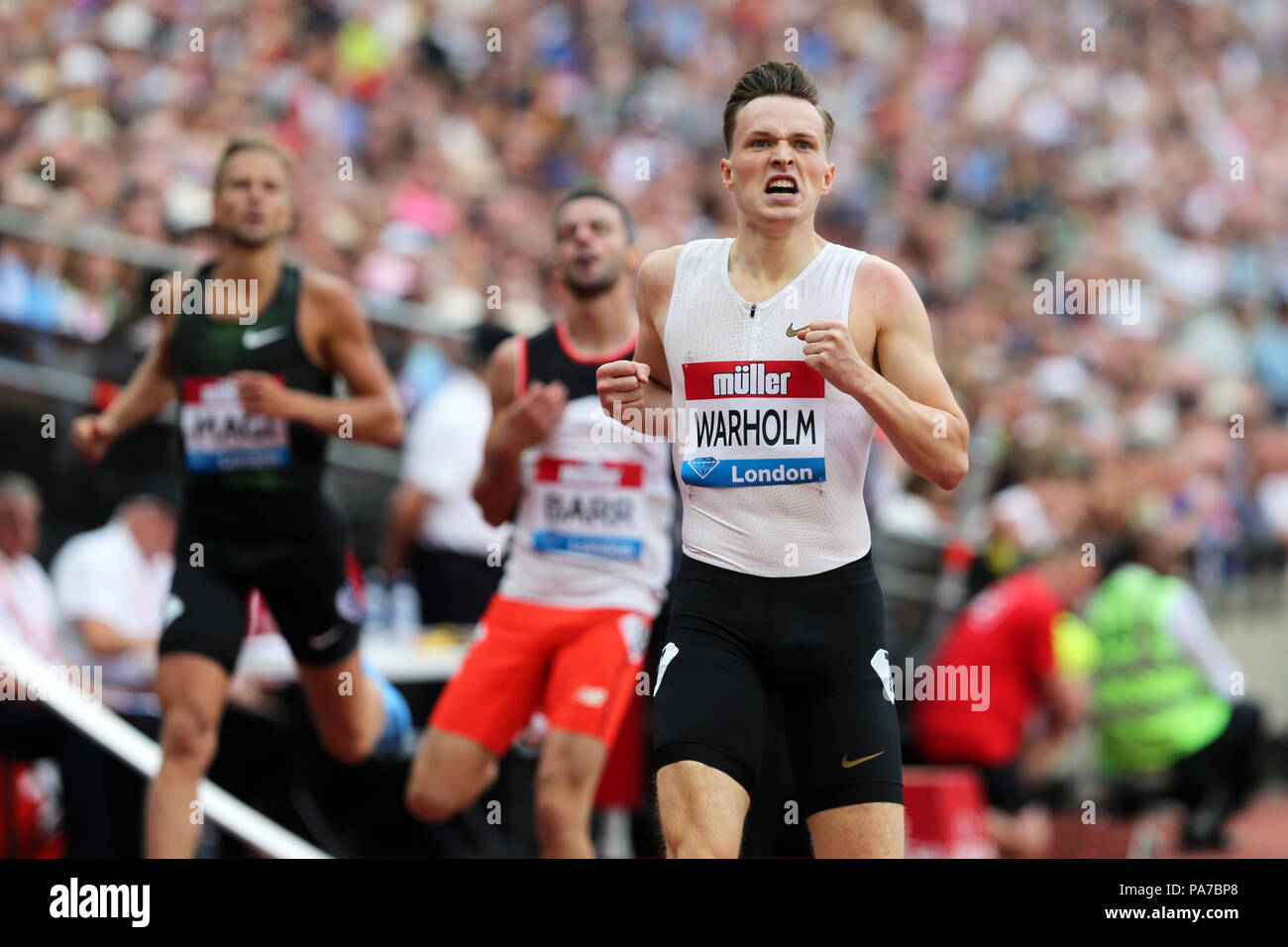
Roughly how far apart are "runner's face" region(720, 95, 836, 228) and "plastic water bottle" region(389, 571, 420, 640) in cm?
617

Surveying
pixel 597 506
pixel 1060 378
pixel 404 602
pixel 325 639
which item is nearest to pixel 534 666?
pixel 597 506

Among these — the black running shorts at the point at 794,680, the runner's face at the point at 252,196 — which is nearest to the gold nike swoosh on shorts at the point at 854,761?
the black running shorts at the point at 794,680

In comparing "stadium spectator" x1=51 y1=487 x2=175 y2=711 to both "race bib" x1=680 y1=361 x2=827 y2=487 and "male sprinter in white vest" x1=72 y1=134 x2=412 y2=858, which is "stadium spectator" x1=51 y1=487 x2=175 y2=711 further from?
"race bib" x1=680 y1=361 x2=827 y2=487

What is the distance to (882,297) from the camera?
5.13 metres

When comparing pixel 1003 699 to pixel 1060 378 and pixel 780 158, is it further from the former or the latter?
pixel 780 158

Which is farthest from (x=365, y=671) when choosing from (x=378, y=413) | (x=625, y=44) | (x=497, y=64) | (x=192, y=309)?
(x=625, y=44)

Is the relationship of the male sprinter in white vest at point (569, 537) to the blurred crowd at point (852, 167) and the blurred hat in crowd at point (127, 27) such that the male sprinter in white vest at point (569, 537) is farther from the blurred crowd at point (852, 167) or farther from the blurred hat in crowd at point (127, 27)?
the blurred hat in crowd at point (127, 27)

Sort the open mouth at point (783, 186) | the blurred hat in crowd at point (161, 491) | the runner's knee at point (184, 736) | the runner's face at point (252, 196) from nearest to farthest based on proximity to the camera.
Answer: the open mouth at point (783, 186), the runner's knee at point (184, 736), the runner's face at point (252, 196), the blurred hat in crowd at point (161, 491)

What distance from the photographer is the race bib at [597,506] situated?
7.25m

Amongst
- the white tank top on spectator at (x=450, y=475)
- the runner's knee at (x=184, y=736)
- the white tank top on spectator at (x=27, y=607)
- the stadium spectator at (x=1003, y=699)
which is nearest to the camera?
the runner's knee at (x=184, y=736)

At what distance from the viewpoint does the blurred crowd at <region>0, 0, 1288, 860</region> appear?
1262 centimetres

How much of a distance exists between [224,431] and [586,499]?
1459 millimetres

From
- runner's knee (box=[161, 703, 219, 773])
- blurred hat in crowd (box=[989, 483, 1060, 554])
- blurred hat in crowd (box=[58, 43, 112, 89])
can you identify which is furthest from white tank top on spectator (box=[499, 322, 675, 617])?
blurred hat in crowd (box=[58, 43, 112, 89])
